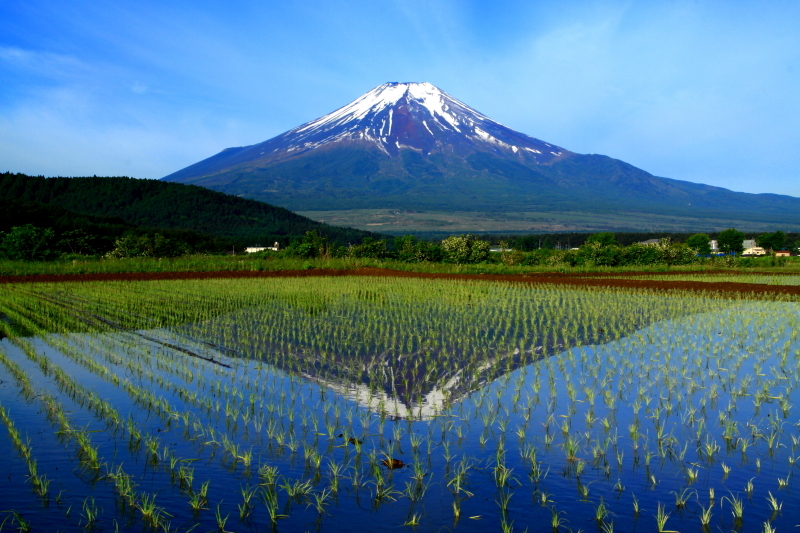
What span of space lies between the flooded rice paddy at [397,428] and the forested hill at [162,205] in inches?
3634

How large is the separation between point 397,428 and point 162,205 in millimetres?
114073

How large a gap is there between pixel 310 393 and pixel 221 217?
10996 centimetres

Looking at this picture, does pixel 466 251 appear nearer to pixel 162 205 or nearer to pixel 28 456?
pixel 28 456

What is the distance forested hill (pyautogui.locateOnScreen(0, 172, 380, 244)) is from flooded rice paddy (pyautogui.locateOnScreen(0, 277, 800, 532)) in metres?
92.3

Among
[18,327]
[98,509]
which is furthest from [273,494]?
[18,327]

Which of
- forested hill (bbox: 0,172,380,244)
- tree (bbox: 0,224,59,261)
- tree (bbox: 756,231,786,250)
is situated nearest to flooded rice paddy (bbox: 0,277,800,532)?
tree (bbox: 0,224,59,261)

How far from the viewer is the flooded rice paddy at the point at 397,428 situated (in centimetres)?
358

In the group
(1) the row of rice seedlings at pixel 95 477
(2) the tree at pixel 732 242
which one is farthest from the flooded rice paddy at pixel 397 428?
(2) the tree at pixel 732 242

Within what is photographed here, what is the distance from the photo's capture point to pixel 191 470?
159 inches

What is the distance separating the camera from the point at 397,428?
4.99 meters

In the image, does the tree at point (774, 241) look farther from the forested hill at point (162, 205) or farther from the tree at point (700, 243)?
the forested hill at point (162, 205)

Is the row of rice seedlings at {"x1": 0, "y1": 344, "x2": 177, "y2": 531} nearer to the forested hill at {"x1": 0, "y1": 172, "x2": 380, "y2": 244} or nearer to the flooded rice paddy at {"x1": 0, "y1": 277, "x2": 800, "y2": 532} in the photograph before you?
the flooded rice paddy at {"x1": 0, "y1": 277, "x2": 800, "y2": 532}

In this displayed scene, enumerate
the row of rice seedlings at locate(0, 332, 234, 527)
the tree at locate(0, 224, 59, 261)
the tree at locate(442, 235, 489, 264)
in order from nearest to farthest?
the row of rice seedlings at locate(0, 332, 234, 527) < the tree at locate(0, 224, 59, 261) < the tree at locate(442, 235, 489, 264)

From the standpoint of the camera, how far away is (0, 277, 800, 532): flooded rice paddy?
358 cm
